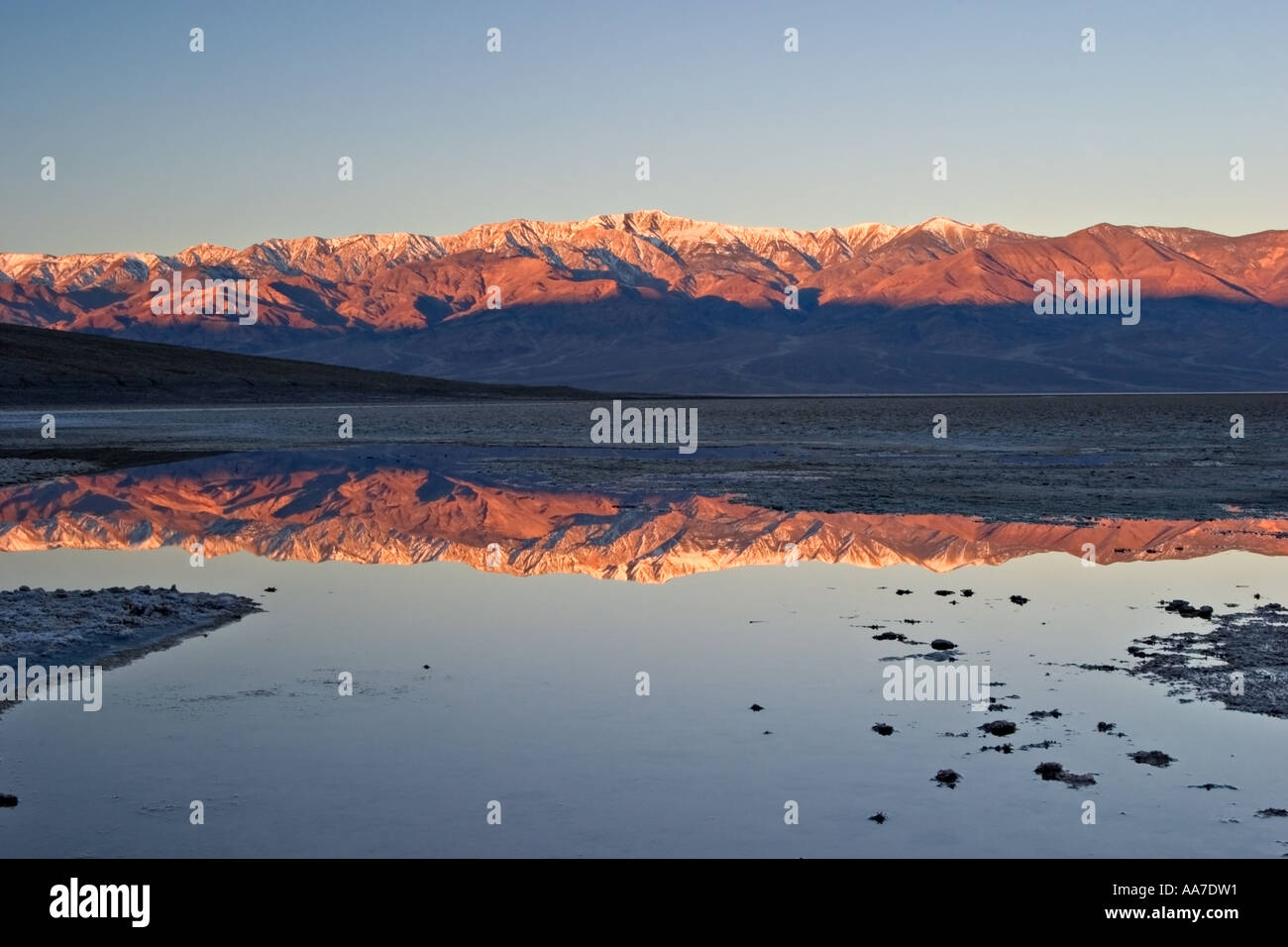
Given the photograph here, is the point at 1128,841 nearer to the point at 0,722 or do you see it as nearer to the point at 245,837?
the point at 245,837

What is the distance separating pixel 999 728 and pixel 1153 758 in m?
1.29

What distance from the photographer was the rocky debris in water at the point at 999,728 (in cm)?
1097

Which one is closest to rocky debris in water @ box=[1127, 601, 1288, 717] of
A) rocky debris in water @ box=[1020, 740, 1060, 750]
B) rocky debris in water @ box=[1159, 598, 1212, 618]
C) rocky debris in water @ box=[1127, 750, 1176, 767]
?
rocky debris in water @ box=[1159, 598, 1212, 618]

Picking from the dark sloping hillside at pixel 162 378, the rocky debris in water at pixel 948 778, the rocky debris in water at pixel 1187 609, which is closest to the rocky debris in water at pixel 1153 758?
the rocky debris in water at pixel 948 778

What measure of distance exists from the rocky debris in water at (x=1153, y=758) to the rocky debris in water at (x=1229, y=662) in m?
Answer: 1.79

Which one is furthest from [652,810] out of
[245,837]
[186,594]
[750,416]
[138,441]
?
[750,416]

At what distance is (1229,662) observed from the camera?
13.3m

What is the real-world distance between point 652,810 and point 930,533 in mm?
16265

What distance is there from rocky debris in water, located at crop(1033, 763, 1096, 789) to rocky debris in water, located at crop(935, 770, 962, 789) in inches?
24.1

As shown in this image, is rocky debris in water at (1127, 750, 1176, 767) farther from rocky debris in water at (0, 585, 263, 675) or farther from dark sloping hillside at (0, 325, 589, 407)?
dark sloping hillside at (0, 325, 589, 407)

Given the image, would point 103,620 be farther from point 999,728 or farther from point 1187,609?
point 1187,609

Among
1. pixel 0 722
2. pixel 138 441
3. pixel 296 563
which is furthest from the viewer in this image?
pixel 138 441

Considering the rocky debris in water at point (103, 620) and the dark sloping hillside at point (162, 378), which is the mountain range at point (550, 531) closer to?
the rocky debris in water at point (103, 620)
